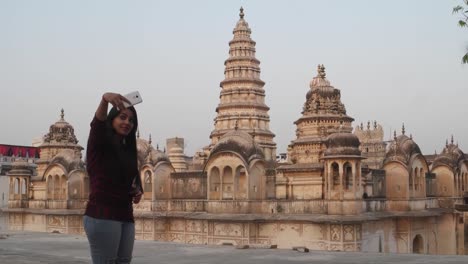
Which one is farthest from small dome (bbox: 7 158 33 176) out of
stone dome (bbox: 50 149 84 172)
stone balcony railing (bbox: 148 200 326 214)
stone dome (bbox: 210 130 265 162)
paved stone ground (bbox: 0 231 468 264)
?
paved stone ground (bbox: 0 231 468 264)

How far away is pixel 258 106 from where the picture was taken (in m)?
38.9

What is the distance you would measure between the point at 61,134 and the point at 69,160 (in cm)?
671

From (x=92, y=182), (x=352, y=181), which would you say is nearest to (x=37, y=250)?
(x=92, y=182)

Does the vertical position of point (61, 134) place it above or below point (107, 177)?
above

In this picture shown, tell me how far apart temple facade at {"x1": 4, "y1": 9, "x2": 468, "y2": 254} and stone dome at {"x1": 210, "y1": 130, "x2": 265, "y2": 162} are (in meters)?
0.05

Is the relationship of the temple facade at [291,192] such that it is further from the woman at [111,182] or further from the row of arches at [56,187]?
the woman at [111,182]

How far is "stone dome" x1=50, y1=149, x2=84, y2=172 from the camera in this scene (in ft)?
112

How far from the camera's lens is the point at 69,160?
34562 mm

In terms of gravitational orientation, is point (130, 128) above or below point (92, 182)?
above

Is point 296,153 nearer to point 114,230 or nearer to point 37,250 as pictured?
point 37,250

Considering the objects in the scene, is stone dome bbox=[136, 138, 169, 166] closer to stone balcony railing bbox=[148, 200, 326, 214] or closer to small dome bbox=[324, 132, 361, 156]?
stone balcony railing bbox=[148, 200, 326, 214]

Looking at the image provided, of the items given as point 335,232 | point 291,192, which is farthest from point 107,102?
point 291,192

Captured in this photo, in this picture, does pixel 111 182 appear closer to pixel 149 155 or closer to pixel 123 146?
pixel 123 146

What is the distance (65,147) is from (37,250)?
28935 millimetres
